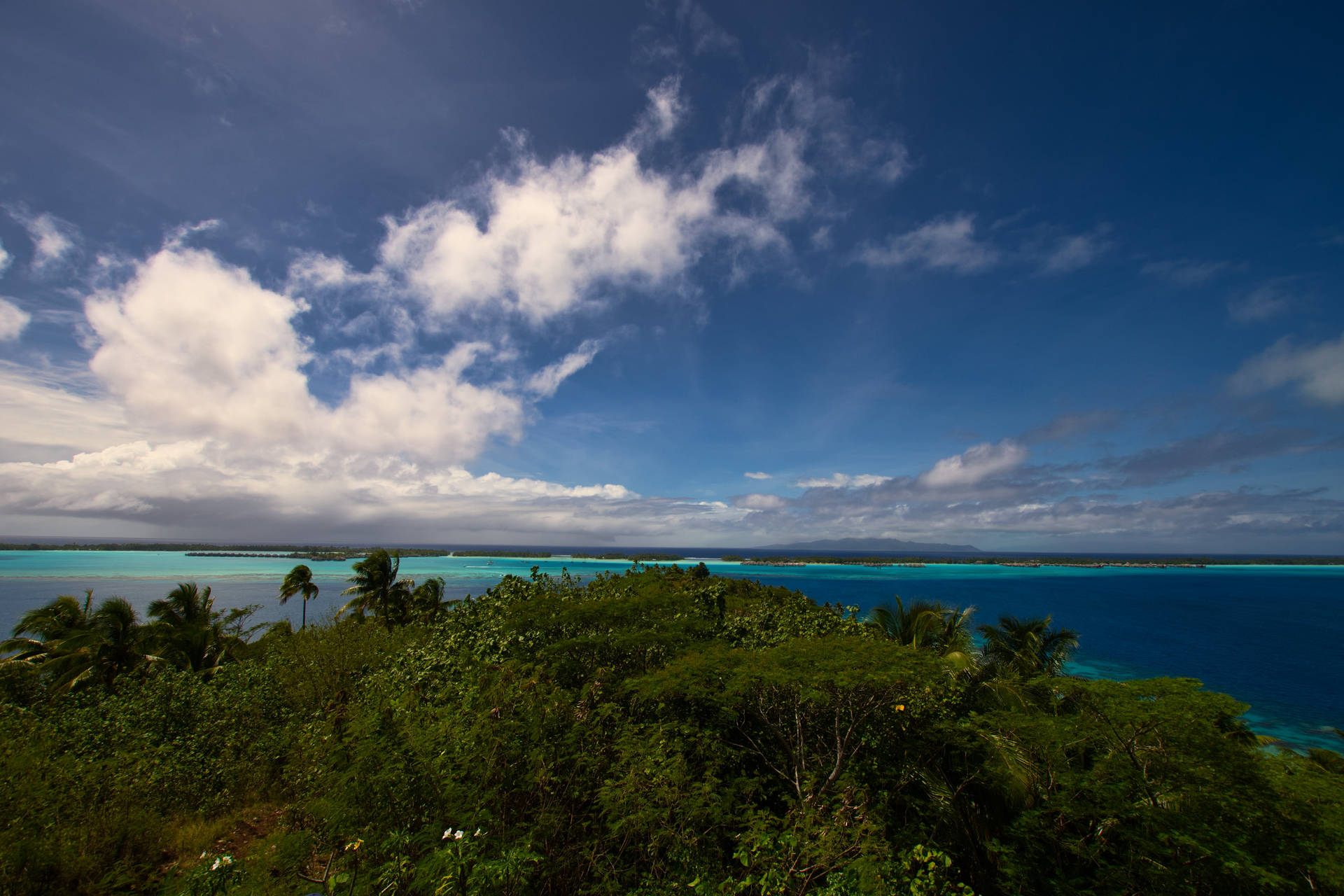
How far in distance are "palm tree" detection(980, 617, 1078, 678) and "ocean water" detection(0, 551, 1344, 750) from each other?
252 inches

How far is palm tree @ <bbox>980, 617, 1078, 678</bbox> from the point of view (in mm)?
23984

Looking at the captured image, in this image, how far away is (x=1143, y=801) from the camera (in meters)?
7.70

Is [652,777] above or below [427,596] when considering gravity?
above

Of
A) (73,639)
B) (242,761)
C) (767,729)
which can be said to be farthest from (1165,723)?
(73,639)

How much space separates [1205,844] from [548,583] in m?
14.1

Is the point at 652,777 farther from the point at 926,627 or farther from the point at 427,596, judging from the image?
the point at 427,596

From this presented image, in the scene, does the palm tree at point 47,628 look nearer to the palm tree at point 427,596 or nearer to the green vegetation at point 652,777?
the green vegetation at point 652,777

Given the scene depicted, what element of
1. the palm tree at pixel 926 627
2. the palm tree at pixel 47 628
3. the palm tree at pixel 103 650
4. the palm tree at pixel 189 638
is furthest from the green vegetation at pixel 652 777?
the palm tree at pixel 47 628

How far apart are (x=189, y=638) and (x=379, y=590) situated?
11549 millimetres

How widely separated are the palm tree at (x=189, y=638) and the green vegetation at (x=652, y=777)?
876cm

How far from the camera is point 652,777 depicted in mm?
7148

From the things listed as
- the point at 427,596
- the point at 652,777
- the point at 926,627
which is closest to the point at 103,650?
the point at 427,596

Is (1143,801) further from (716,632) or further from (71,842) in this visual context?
(71,842)

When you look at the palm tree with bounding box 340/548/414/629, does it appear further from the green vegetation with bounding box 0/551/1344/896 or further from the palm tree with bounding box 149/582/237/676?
the green vegetation with bounding box 0/551/1344/896
